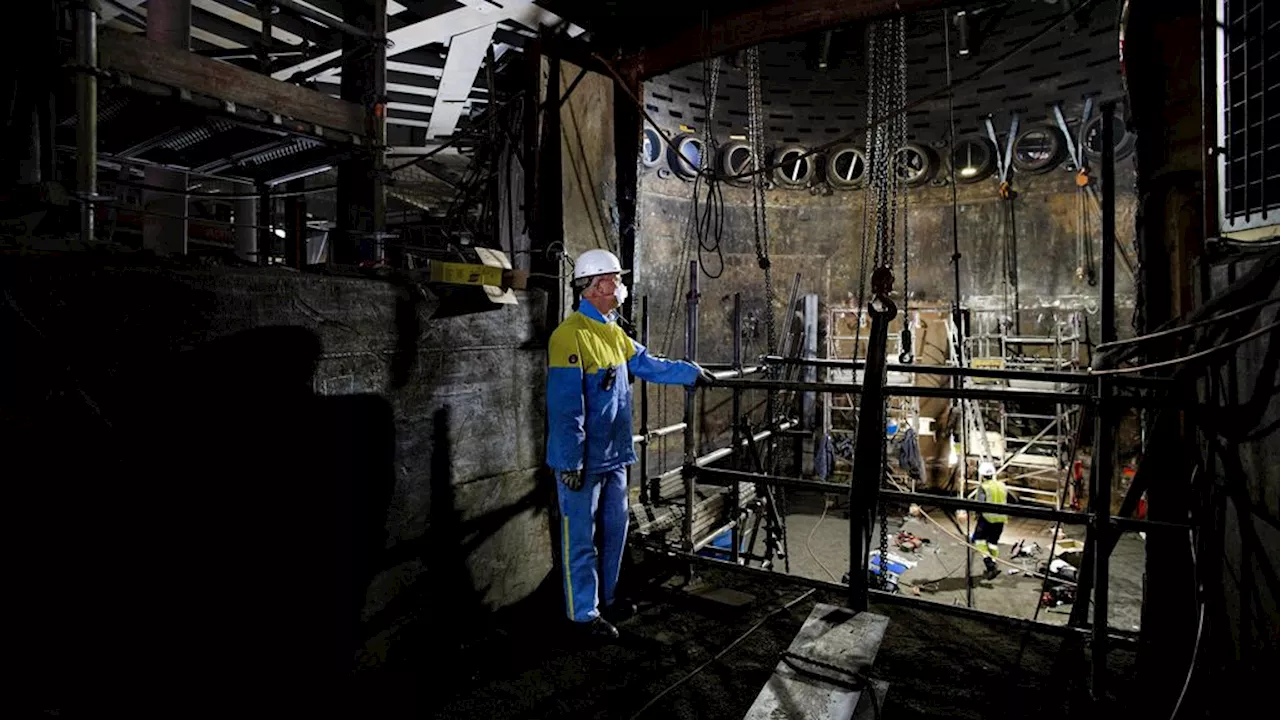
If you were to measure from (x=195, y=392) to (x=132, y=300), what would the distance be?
17.1 inches

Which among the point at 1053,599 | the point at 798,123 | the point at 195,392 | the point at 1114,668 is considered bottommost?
the point at 1053,599

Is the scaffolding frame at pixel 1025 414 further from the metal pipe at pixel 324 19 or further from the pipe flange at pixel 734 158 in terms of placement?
the metal pipe at pixel 324 19

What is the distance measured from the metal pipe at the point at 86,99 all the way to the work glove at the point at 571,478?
3.71 metres

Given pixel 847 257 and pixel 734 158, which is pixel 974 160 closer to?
pixel 847 257

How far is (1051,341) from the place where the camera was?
12109 millimetres

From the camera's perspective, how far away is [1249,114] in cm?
276

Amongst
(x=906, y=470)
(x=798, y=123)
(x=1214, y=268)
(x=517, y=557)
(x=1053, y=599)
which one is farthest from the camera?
(x=798, y=123)

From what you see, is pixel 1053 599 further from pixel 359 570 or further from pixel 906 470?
pixel 359 570

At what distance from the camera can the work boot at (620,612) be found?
3785mm

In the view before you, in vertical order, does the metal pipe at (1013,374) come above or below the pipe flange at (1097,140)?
below

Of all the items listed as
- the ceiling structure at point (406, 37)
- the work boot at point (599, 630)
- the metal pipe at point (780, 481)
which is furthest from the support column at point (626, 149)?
the work boot at point (599, 630)

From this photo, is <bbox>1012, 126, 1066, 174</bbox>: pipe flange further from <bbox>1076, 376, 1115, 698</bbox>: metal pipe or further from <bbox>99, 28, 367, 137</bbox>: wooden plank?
<bbox>99, 28, 367, 137</bbox>: wooden plank

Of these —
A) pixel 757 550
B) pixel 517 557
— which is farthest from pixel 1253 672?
pixel 757 550

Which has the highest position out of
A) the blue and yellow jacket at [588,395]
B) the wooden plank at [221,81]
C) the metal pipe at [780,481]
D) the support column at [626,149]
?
the wooden plank at [221,81]
